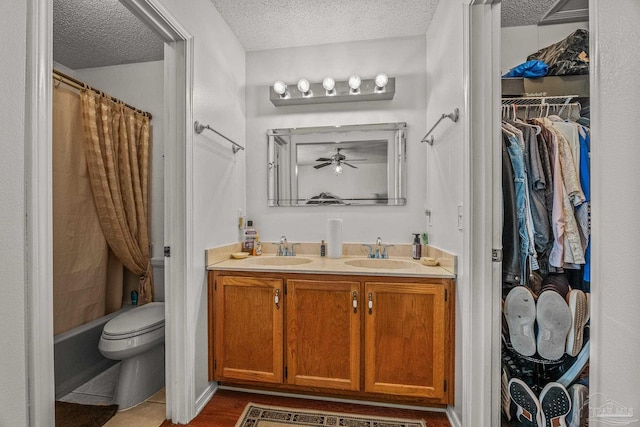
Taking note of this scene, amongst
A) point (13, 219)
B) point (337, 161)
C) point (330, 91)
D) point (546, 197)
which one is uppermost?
point (330, 91)

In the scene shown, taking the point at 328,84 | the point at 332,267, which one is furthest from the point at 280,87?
the point at 332,267

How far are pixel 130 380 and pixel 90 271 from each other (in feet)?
2.96

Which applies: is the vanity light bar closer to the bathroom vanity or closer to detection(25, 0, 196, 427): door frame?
detection(25, 0, 196, 427): door frame

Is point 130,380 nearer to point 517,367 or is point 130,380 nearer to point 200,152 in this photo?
point 200,152

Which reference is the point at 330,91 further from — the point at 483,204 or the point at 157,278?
the point at 157,278

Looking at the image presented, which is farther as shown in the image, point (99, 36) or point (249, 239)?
point (249, 239)

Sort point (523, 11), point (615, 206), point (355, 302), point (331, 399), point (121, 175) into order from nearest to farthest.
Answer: point (615, 206) → point (355, 302) → point (331, 399) → point (523, 11) → point (121, 175)

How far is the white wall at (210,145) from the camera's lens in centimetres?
169

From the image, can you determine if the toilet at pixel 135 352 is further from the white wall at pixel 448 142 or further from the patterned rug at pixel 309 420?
the white wall at pixel 448 142

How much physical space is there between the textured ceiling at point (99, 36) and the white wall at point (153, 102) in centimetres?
7

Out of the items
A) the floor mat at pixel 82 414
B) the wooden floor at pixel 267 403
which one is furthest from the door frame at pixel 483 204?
the floor mat at pixel 82 414

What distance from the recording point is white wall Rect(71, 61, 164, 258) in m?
2.54

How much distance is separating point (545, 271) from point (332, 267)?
1.20m

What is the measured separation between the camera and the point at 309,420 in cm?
163
